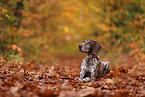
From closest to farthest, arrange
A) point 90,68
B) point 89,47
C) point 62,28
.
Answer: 1. point 89,47
2. point 90,68
3. point 62,28

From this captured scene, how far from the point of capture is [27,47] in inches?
440

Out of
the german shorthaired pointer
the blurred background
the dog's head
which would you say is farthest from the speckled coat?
the blurred background

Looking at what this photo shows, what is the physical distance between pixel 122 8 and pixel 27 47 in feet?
24.9

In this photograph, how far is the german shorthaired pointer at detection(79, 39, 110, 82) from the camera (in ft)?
16.3

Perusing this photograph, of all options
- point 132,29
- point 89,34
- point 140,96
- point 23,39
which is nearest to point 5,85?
point 140,96

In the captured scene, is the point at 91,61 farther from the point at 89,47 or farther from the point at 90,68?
the point at 89,47

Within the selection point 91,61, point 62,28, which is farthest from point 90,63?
point 62,28

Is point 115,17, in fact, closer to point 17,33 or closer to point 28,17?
point 28,17

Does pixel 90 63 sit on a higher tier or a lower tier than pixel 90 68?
higher

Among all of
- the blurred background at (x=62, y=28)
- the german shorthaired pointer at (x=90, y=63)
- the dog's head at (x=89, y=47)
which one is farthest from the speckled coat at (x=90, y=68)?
the blurred background at (x=62, y=28)

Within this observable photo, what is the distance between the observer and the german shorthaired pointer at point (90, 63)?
4.98 metres

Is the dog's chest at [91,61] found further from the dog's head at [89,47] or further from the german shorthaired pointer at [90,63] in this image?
the dog's head at [89,47]

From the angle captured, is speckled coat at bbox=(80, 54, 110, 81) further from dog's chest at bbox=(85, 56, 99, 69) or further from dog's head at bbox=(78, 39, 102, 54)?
dog's head at bbox=(78, 39, 102, 54)

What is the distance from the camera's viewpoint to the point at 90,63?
5.17 m
